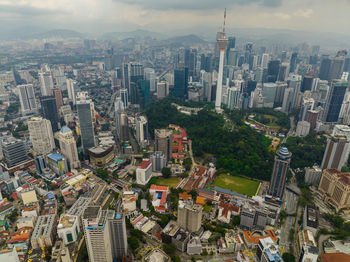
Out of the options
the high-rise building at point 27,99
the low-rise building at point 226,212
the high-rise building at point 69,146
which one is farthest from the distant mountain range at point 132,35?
the low-rise building at point 226,212

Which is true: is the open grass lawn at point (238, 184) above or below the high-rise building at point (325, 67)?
below

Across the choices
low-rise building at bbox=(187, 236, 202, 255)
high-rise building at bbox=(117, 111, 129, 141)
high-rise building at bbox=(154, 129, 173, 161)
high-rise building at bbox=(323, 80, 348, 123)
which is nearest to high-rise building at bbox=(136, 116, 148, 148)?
high-rise building at bbox=(117, 111, 129, 141)

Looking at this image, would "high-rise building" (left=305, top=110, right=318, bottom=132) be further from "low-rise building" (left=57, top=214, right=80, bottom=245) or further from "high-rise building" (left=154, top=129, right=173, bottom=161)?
"low-rise building" (left=57, top=214, right=80, bottom=245)

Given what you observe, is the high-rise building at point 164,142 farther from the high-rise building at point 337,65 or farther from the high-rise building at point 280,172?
the high-rise building at point 337,65

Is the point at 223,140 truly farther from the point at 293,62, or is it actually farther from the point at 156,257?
the point at 293,62

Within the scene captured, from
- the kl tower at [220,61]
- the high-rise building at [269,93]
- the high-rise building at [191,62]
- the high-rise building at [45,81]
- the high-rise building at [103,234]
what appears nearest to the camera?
the high-rise building at [103,234]
